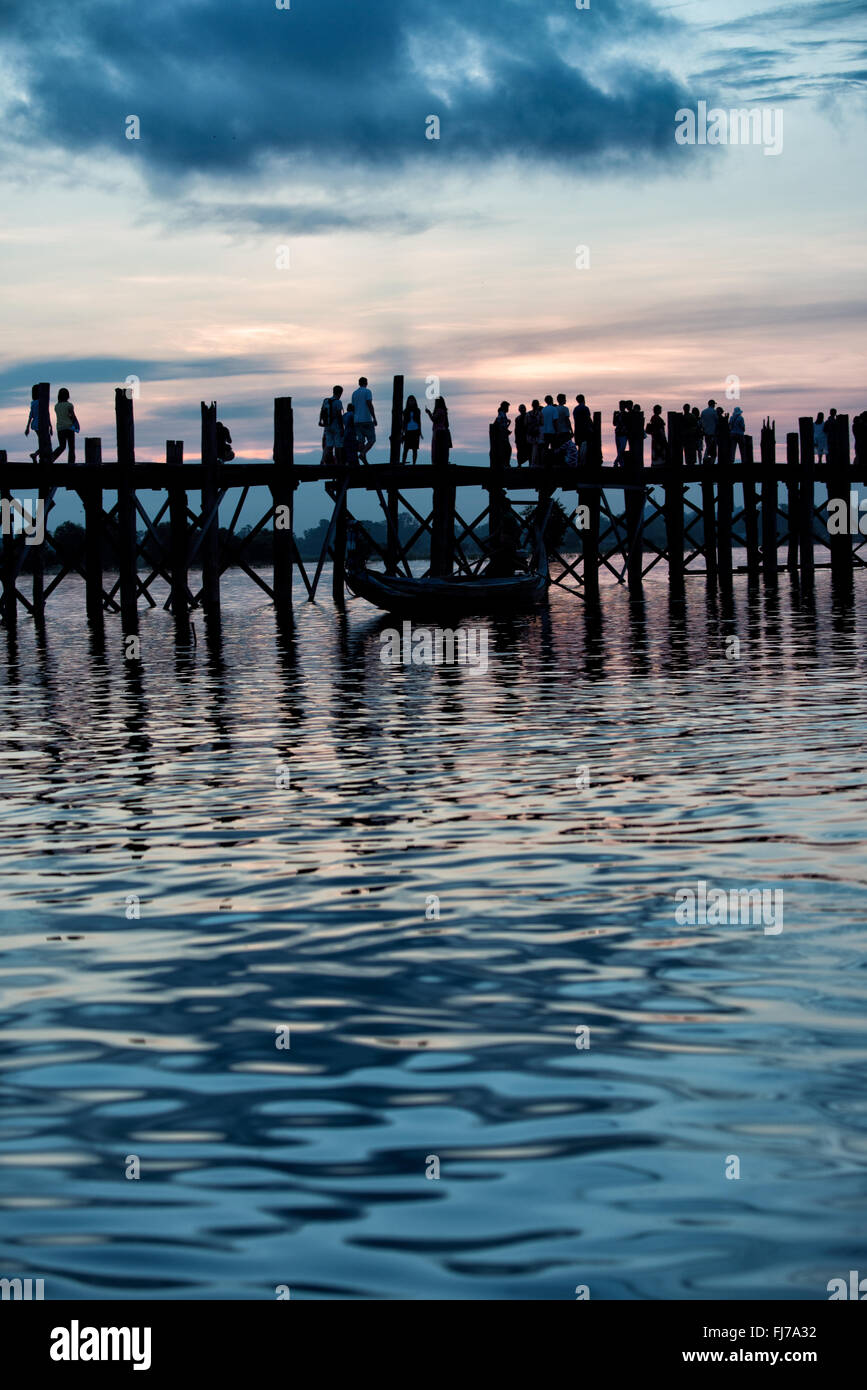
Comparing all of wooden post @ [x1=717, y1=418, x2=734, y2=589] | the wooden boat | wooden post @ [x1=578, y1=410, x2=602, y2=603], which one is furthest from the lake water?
wooden post @ [x1=717, y1=418, x2=734, y2=589]

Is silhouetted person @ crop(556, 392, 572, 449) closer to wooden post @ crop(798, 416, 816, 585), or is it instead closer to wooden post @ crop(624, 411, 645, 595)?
wooden post @ crop(624, 411, 645, 595)

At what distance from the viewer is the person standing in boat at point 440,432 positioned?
3647 cm

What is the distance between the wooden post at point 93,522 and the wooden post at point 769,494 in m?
17.7

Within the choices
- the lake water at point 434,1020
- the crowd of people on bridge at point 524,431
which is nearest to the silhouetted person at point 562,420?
the crowd of people on bridge at point 524,431

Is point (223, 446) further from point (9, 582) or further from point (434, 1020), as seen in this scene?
point (434, 1020)

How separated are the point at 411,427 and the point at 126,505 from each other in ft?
23.8

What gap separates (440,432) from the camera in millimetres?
36594

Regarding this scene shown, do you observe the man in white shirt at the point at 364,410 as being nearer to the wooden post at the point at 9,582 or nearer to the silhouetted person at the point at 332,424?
the silhouetted person at the point at 332,424

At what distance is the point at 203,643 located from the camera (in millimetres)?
29859

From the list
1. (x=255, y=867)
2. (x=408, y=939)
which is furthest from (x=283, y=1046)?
(x=255, y=867)

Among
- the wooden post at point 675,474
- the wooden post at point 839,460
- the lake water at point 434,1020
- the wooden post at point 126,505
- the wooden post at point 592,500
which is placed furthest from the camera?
the wooden post at point 839,460

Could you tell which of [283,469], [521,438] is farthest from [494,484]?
[283,469]
